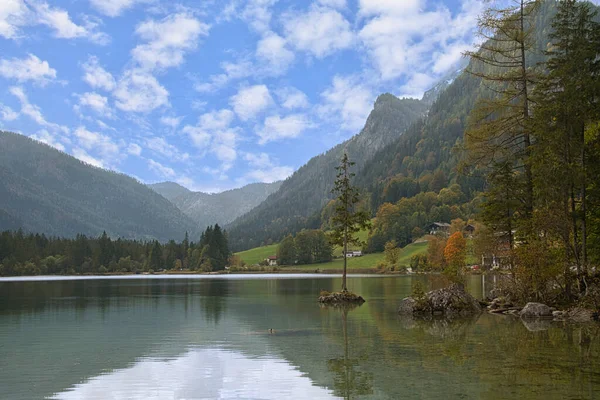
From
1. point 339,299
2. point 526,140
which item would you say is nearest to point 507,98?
point 526,140

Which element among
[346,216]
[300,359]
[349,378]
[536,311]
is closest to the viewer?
[349,378]

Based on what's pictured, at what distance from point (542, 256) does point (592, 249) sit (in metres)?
3.86

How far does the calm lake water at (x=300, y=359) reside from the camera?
1680cm

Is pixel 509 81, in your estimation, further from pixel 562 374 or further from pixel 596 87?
pixel 562 374

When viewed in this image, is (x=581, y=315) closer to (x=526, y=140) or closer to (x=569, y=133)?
(x=569, y=133)

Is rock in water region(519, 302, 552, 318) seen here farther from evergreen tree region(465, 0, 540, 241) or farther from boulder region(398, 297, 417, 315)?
boulder region(398, 297, 417, 315)

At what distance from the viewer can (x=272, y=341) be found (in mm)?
28844

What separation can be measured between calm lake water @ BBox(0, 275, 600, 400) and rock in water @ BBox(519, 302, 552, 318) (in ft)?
7.62

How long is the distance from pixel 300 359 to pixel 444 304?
2335cm

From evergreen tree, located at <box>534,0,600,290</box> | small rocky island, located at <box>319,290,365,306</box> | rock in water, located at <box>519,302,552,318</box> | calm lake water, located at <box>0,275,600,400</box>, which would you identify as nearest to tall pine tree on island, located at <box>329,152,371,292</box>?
small rocky island, located at <box>319,290,365,306</box>

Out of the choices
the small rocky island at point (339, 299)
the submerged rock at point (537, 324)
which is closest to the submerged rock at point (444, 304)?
the submerged rock at point (537, 324)

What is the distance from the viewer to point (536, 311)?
3844 cm

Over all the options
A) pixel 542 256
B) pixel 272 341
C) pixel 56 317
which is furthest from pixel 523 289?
pixel 56 317

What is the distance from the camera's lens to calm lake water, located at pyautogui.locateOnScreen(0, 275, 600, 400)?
55.1 ft
